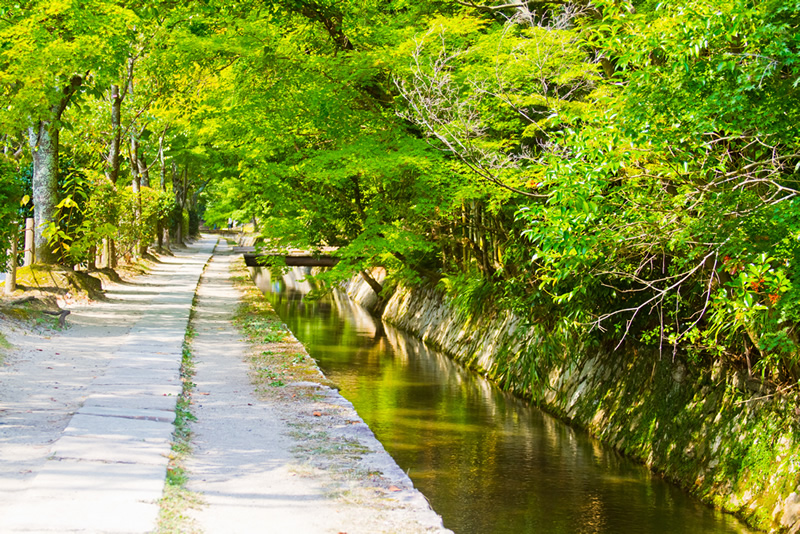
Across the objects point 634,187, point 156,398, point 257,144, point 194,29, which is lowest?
point 156,398

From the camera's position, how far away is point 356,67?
51.0ft

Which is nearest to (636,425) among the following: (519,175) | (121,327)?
(519,175)

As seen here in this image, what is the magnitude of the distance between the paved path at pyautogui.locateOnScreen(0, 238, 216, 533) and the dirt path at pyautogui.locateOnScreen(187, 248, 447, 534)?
43cm

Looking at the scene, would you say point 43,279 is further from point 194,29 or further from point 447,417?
point 447,417

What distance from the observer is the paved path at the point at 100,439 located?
4.92 m

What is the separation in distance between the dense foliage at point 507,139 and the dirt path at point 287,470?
8.69 feet

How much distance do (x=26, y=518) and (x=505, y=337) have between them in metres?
11.8

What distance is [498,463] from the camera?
33.1ft

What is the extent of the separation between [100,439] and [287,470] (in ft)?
5.29

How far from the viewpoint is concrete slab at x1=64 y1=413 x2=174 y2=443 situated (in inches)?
272

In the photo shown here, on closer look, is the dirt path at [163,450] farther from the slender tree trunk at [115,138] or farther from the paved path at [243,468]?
the slender tree trunk at [115,138]

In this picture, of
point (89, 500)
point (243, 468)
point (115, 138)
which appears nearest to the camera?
point (89, 500)

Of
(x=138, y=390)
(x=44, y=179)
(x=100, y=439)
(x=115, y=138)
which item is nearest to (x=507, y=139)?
(x=138, y=390)

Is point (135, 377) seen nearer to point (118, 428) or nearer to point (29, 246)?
point (118, 428)
